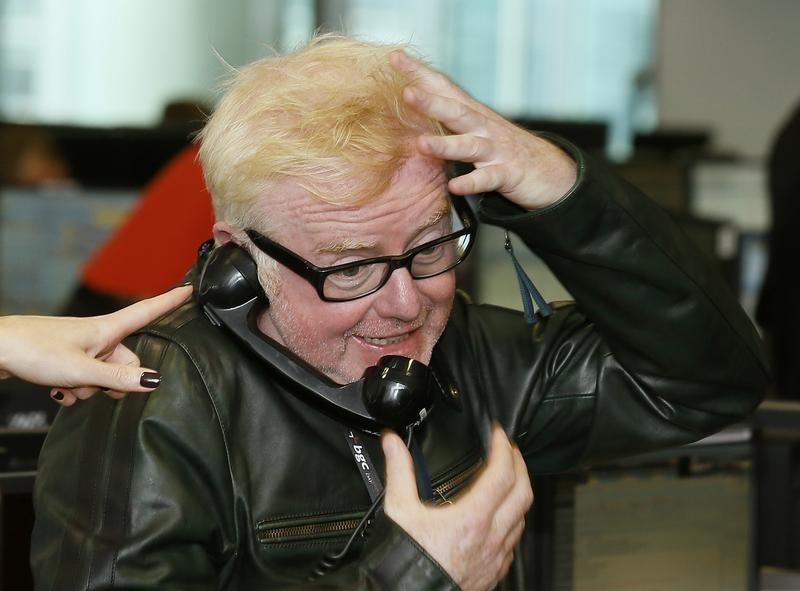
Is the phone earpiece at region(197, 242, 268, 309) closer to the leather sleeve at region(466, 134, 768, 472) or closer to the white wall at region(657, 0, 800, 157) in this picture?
the leather sleeve at region(466, 134, 768, 472)

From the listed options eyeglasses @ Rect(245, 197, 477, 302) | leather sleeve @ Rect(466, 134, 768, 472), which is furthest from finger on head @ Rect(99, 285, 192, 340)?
leather sleeve @ Rect(466, 134, 768, 472)

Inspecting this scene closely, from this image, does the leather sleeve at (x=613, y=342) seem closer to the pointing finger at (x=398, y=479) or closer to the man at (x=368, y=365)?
the man at (x=368, y=365)

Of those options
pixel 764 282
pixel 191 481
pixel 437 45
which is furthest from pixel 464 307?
pixel 437 45

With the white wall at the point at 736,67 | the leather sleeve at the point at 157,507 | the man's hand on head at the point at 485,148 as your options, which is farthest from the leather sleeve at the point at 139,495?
the white wall at the point at 736,67

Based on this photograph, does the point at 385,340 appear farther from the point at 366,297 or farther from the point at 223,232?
the point at 223,232

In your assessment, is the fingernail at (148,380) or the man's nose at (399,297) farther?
the man's nose at (399,297)

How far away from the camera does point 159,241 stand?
327cm

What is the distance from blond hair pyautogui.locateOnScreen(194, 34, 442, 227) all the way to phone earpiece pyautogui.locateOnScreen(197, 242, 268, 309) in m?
0.04

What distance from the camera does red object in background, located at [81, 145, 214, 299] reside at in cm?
323

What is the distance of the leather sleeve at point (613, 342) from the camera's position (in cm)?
158

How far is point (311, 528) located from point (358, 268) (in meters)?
0.30

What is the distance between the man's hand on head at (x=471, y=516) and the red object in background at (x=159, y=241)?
1.97 m

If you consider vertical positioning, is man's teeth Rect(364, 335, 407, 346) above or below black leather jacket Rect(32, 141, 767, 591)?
above

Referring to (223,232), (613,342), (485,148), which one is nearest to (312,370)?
(223,232)
